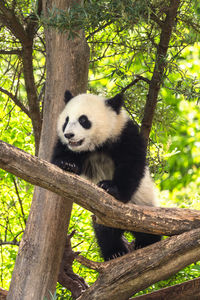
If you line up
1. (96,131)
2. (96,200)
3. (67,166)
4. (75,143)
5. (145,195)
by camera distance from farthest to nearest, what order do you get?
(145,195) < (96,131) < (75,143) < (67,166) < (96,200)

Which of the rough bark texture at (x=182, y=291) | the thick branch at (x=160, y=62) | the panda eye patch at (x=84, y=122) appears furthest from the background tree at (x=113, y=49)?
the rough bark texture at (x=182, y=291)

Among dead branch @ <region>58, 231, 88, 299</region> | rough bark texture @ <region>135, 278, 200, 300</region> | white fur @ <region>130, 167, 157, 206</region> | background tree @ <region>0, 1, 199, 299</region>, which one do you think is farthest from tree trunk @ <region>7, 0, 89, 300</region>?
rough bark texture @ <region>135, 278, 200, 300</region>

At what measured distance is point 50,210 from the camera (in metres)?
3.70

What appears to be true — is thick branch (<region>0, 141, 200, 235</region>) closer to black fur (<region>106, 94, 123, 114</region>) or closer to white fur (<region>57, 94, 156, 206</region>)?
white fur (<region>57, 94, 156, 206</region>)

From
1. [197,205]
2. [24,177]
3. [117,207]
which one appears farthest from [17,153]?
[197,205]

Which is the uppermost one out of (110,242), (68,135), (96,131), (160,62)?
(160,62)

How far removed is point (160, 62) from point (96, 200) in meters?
1.48

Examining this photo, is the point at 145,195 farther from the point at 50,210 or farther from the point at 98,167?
the point at 50,210

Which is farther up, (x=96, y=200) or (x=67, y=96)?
(x=67, y=96)

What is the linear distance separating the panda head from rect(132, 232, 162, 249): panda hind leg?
837 millimetres

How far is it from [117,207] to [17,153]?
0.80m

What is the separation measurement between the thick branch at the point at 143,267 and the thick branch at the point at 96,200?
113 mm

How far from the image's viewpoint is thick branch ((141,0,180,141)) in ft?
12.0

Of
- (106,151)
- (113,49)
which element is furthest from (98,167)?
(113,49)
